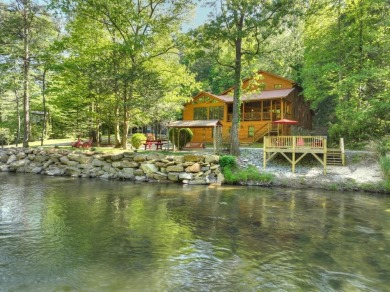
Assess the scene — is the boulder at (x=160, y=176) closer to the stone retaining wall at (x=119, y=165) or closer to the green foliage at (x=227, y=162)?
the stone retaining wall at (x=119, y=165)

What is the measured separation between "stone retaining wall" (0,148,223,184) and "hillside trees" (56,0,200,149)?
14.6 feet

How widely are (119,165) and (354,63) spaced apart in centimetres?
1906

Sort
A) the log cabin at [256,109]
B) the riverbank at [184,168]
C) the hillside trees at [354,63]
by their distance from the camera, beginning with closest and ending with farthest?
1. the riverbank at [184,168]
2. the hillside trees at [354,63]
3. the log cabin at [256,109]

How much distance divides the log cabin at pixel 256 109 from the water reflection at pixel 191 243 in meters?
15.6

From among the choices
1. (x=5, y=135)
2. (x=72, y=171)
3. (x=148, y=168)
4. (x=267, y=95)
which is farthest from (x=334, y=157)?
(x=5, y=135)

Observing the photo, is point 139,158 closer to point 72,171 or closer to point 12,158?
point 72,171

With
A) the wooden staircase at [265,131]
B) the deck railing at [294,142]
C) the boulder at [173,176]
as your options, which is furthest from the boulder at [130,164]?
the wooden staircase at [265,131]

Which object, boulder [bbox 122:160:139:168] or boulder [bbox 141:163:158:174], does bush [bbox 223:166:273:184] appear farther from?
boulder [bbox 122:160:139:168]

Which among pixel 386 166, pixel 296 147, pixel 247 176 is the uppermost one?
pixel 296 147

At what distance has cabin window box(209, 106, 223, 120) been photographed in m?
29.2

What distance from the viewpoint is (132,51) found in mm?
19219

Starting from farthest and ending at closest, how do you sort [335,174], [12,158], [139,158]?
[12,158], [139,158], [335,174]

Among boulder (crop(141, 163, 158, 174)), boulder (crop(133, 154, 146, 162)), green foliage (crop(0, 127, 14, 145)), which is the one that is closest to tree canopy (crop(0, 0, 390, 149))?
boulder (crop(133, 154, 146, 162))

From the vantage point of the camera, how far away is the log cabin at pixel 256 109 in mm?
26312
